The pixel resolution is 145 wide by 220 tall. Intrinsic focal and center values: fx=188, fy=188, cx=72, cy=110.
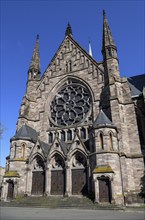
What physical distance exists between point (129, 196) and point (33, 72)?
787 inches

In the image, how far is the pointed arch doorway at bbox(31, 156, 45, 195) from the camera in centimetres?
1823

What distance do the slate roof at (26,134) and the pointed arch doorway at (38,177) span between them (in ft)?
7.75

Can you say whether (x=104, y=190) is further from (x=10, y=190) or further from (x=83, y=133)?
(x=10, y=190)

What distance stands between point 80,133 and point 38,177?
6.25 m

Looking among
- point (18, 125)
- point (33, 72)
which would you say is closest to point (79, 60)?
point (33, 72)

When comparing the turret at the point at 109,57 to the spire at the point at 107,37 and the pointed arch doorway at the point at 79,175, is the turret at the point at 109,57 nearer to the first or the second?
the spire at the point at 107,37

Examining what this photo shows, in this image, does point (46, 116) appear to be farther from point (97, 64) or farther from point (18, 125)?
point (97, 64)

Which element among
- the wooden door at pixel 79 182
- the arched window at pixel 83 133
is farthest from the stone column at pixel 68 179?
the arched window at pixel 83 133

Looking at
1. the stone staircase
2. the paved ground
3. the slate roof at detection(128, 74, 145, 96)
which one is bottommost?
the stone staircase

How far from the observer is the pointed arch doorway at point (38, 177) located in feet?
59.8

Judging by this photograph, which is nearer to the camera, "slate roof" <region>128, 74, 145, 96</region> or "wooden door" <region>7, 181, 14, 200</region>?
"wooden door" <region>7, 181, 14, 200</region>

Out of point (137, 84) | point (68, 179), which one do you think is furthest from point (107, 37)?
point (68, 179)

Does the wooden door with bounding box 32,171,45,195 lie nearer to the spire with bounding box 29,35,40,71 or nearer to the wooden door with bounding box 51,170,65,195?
the wooden door with bounding box 51,170,65,195

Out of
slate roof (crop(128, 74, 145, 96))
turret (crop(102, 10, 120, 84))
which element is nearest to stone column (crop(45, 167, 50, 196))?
turret (crop(102, 10, 120, 84))
